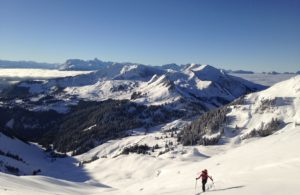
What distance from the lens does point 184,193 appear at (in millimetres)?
40312

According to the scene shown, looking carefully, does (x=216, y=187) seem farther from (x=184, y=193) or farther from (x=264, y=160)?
(x=264, y=160)

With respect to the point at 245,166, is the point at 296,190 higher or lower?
higher

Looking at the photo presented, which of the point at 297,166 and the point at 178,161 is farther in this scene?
the point at 178,161

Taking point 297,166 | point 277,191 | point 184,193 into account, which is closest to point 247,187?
point 277,191

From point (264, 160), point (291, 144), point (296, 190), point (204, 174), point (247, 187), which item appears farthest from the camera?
point (291, 144)

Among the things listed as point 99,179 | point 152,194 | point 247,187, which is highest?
point 247,187

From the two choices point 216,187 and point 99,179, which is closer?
point 216,187

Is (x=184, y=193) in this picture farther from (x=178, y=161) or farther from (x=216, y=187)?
(x=178, y=161)

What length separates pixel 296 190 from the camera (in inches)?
1303

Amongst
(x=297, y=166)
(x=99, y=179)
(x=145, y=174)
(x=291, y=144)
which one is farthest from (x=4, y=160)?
(x=297, y=166)

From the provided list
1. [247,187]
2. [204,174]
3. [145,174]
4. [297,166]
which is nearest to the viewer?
[247,187]

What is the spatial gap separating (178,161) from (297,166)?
151 metres

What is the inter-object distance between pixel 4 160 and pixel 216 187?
14416cm

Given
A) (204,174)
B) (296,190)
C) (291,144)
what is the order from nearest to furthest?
(296,190) → (204,174) → (291,144)
